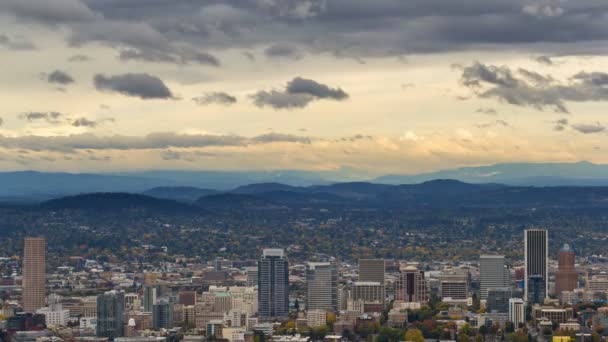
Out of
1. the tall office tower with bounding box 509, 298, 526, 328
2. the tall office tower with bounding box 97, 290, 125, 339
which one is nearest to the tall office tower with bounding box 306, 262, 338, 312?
the tall office tower with bounding box 509, 298, 526, 328

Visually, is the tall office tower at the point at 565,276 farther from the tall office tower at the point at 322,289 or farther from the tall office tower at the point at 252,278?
the tall office tower at the point at 252,278

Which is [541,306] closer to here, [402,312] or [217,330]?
[402,312]

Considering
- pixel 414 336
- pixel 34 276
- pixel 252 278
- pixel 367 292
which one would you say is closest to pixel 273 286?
pixel 367 292

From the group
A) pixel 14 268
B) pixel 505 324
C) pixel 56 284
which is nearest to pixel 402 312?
pixel 505 324

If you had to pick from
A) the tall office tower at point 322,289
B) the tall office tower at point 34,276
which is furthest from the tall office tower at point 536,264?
the tall office tower at point 34,276

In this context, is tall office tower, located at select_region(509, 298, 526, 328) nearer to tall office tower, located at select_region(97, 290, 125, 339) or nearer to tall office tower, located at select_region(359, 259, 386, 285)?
tall office tower, located at select_region(359, 259, 386, 285)
